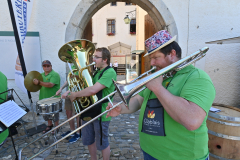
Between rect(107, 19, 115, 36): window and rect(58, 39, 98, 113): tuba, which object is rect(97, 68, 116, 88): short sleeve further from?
rect(107, 19, 115, 36): window

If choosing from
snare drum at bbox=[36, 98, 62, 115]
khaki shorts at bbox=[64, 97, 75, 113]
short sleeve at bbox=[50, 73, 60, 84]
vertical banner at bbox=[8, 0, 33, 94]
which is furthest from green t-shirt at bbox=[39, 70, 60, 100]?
snare drum at bbox=[36, 98, 62, 115]

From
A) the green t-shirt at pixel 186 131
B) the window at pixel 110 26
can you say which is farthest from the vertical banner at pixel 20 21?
the window at pixel 110 26

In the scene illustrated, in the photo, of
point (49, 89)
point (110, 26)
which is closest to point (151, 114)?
point (49, 89)

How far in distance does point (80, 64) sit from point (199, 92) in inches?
73.5

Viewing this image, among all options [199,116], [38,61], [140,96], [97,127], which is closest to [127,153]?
[97,127]

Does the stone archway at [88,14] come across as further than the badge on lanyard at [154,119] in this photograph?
Yes

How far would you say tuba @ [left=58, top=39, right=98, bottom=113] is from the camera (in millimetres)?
2227

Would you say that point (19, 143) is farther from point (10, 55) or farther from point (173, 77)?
point (173, 77)

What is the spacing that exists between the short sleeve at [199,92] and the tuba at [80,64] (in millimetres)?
1414

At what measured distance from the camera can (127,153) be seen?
9.10ft

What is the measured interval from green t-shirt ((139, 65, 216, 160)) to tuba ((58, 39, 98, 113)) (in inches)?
49.2

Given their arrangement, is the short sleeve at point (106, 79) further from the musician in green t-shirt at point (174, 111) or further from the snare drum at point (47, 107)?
the snare drum at point (47, 107)

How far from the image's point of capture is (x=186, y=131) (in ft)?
3.57

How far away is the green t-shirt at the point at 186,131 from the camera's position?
100 centimetres
